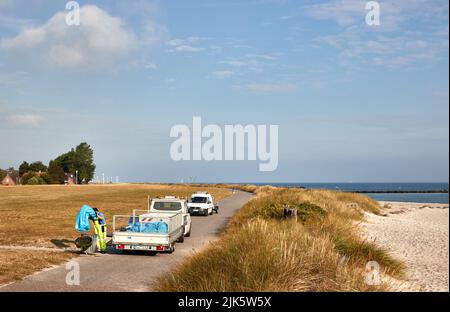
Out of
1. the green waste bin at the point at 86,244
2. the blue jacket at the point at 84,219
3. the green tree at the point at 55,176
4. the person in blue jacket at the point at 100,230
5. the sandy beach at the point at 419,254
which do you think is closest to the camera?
the sandy beach at the point at 419,254

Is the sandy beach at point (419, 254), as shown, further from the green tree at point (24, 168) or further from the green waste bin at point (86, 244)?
the green tree at point (24, 168)

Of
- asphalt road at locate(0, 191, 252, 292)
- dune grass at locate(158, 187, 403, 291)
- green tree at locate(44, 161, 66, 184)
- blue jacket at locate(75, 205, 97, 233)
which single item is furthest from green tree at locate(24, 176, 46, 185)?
dune grass at locate(158, 187, 403, 291)

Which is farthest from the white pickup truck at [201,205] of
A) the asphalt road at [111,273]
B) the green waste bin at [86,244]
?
the green waste bin at [86,244]

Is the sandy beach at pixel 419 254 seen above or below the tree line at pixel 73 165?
below

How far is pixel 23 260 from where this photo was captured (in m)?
14.2

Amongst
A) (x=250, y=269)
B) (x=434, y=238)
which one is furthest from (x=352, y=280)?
(x=434, y=238)

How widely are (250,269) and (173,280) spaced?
1657 millimetres

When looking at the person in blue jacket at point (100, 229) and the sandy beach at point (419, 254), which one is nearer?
the sandy beach at point (419, 254)

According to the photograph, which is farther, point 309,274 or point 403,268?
point 403,268

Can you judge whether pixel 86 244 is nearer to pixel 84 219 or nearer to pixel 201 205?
pixel 84 219

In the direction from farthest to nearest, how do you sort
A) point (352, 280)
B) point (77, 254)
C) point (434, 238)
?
point (434, 238), point (77, 254), point (352, 280)

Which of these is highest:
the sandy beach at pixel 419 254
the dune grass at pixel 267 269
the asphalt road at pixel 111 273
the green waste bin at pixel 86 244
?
the dune grass at pixel 267 269

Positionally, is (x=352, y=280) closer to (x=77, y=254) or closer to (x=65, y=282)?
(x=65, y=282)
